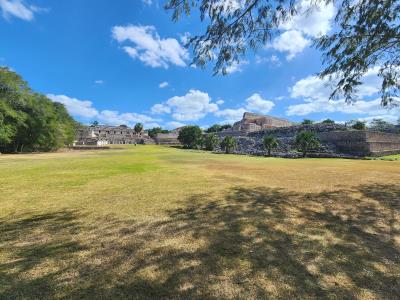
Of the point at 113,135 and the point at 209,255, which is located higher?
the point at 113,135

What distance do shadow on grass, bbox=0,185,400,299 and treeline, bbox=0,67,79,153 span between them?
38.8 metres

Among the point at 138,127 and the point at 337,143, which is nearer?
the point at 337,143

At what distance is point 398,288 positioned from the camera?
3.06 meters

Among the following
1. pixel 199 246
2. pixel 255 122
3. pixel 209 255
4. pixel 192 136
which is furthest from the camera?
pixel 255 122

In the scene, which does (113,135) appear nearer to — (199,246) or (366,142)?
(366,142)

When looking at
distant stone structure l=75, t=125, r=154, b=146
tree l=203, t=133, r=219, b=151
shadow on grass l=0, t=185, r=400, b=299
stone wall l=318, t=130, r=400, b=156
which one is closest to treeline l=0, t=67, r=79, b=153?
tree l=203, t=133, r=219, b=151

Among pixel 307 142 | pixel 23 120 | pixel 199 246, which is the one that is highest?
pixel 23 120

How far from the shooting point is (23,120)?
128 feet

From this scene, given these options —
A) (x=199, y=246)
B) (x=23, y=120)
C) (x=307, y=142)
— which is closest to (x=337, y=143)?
(x=307, y=142)

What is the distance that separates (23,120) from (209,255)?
45.6m

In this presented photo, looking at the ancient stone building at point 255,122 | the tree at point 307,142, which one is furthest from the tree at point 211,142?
the tree at point 307,142

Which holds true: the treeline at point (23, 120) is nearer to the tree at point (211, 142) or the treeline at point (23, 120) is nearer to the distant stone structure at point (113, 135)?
the tree at point (211, 142)

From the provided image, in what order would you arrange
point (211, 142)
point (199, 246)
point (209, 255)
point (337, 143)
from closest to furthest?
1. point (209, 255)
2. point (199, 246)
3. point (337, 143)
4. point (211, 142)

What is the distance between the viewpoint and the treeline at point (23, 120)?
35594 mm
